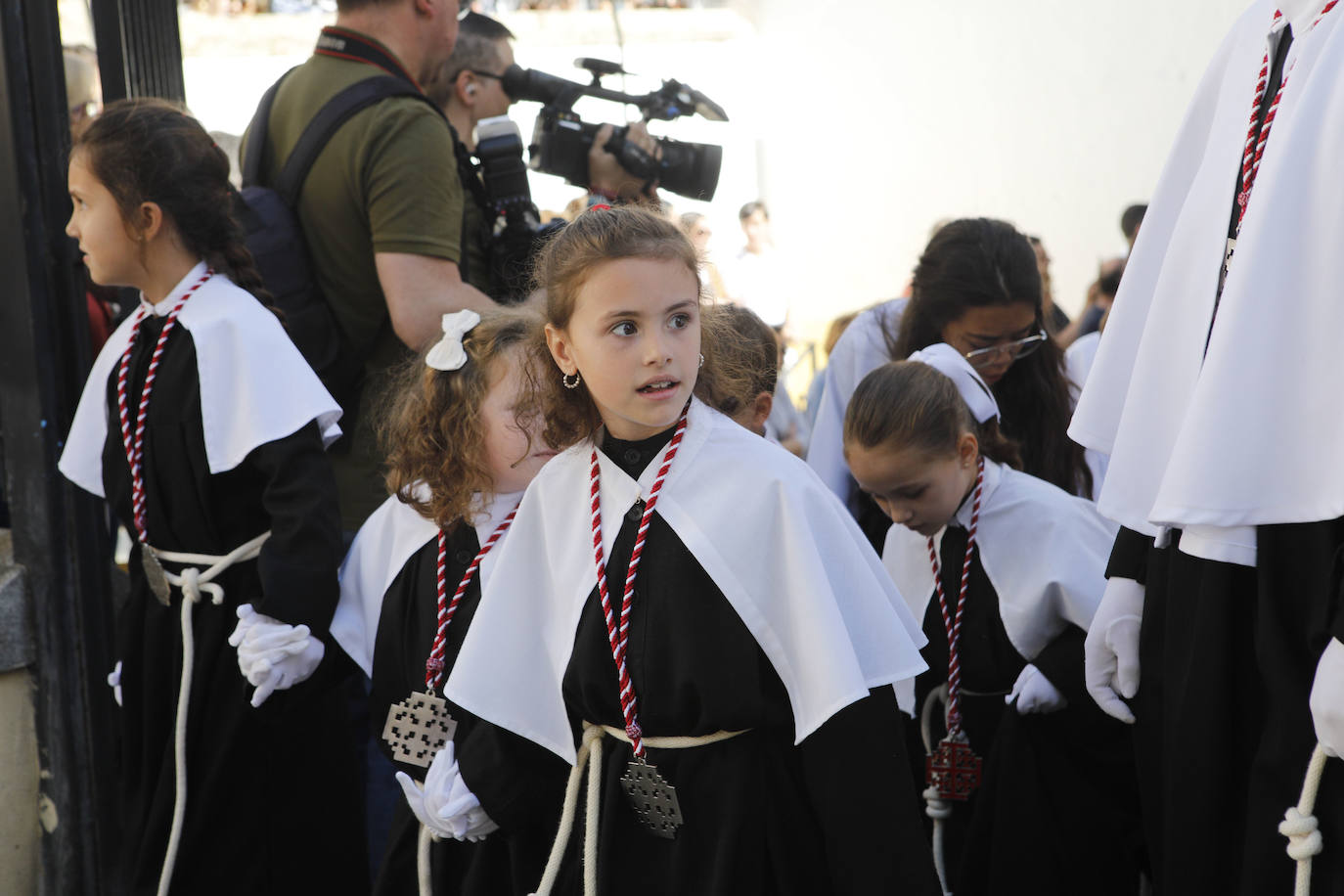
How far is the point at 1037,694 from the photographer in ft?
8.29

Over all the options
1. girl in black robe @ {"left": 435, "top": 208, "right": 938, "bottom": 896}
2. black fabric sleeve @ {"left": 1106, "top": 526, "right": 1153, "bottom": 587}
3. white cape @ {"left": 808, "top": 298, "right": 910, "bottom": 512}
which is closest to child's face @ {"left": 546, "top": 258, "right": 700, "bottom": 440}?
girl in black robe @ {"left": 435, "top": 208, "right": 938, "bottom": 896}

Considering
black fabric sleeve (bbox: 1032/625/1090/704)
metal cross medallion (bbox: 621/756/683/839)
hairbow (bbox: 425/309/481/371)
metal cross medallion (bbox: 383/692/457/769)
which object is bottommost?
metal cross medallion (bbox: 383/692/457/769)

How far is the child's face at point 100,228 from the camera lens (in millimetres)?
2779

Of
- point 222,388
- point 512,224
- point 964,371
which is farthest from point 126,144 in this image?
point 964,371

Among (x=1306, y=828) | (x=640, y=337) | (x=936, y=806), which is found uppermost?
(x=640, y=337)

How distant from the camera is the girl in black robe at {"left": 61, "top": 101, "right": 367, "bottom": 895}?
271 centimetres

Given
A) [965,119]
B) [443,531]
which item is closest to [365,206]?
[443,531]

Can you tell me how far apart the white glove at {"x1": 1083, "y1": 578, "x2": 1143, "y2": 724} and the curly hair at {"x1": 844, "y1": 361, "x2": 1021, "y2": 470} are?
67 centimetres

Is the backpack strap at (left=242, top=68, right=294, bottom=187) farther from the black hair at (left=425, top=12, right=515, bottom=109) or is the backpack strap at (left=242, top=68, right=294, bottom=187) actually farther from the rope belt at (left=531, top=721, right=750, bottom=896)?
the rope belt at (left=531, top=721, right=750, bottom=896)

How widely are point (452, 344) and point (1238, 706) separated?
62.2 inches

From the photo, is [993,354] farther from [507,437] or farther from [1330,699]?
[1330,699]

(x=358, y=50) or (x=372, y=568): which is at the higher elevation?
(x=358, y=50)

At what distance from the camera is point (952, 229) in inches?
131

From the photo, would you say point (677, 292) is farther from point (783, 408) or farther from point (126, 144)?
point (783, 408)
